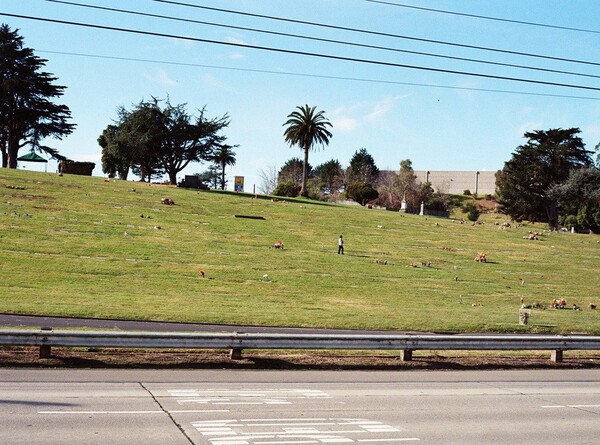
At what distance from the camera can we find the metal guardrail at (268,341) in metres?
16.4

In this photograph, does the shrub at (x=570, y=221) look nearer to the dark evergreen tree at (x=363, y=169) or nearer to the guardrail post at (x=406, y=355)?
the dark evergreen tree at (x=363, y=169)

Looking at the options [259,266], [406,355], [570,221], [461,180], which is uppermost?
[461,180]

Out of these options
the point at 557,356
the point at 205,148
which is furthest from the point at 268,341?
the point at 205,148

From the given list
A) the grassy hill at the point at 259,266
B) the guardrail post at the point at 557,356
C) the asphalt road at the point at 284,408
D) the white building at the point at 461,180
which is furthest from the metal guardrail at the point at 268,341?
→ the white building at the point at 461,180

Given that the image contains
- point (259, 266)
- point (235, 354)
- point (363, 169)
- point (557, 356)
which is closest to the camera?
point (235, 354)

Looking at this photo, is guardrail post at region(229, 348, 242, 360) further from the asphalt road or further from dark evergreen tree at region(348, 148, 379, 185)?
dark evergreen tree at region(348, 148, 379, 185)

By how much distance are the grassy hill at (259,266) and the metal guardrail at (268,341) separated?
7.23m

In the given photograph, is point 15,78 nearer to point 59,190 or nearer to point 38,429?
point 59,190

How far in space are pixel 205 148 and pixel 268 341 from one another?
70063 millimetres

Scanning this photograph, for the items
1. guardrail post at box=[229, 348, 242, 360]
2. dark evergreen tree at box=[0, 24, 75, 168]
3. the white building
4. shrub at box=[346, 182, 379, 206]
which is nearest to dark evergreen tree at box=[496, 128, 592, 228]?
shrub at box=[346, 182, 379, 206]

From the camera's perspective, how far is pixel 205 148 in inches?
3391

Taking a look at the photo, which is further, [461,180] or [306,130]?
[461,180]

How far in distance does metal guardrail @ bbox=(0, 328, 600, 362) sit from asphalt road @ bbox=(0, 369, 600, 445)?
92cm

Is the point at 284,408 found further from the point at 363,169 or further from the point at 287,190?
the point at 363,169
